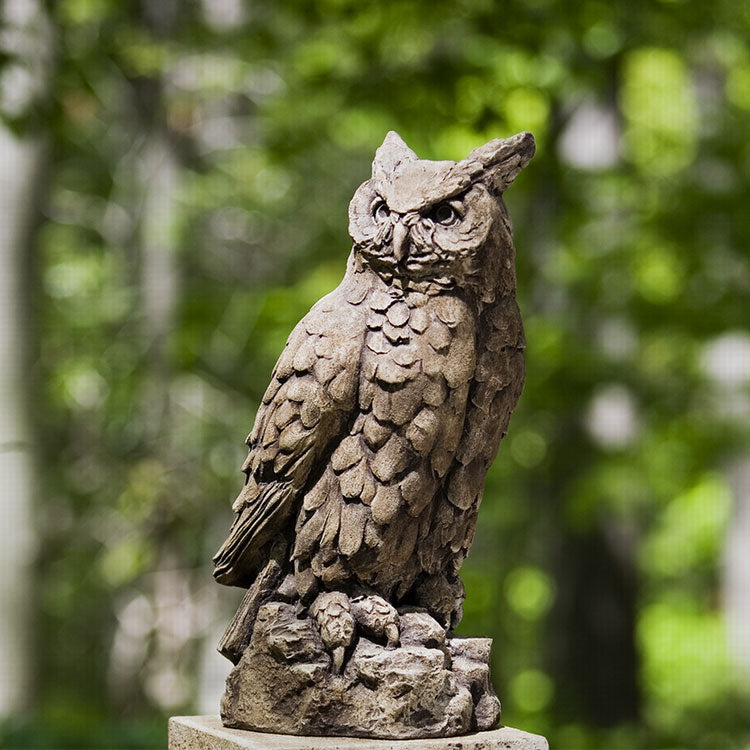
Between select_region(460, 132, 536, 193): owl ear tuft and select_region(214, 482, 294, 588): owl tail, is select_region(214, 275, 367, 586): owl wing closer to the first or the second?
select_region(214, 482, 294, 588): owl tail

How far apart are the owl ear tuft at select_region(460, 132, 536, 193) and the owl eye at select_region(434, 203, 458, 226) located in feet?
0.27

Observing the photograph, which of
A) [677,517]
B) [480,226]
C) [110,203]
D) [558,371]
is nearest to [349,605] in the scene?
[480,226]

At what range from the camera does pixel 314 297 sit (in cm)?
657

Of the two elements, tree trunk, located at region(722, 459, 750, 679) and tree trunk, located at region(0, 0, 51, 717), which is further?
tree trunk, located at region(722, 459, 750, 679)

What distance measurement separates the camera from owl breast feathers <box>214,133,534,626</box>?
8.10 ft

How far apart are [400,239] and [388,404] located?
346 mm

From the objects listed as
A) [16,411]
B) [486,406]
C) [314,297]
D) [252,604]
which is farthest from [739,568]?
[252,604]

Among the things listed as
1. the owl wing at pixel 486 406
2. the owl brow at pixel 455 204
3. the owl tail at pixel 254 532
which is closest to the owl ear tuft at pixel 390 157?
the owl brow at pixel 455 204

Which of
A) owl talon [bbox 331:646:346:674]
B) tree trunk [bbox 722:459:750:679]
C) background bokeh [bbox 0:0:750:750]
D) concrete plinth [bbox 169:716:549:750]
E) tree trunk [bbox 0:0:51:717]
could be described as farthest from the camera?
tree trunk [bbox 722:459:750:679]

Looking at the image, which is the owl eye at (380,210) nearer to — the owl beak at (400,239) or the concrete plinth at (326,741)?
the owl beak at (400,239)

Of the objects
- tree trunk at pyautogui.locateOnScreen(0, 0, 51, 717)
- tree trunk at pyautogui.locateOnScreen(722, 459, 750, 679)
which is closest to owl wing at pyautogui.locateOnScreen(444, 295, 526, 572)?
tree trunk at pyautogui.locateOnScreen(0, 0, 51, 717)

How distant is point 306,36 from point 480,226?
443 centimetres

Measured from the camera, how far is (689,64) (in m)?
7.49

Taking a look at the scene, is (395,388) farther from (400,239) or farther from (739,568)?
(739,568)
